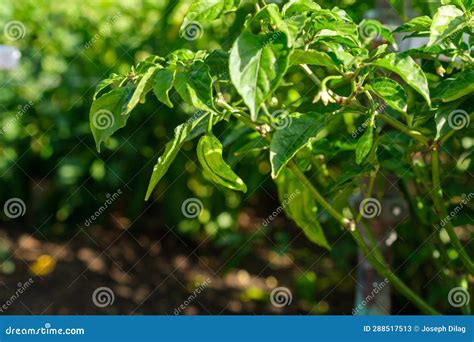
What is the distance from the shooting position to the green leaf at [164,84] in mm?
1209

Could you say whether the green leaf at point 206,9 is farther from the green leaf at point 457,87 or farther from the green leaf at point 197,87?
the green leaf at point 457,87

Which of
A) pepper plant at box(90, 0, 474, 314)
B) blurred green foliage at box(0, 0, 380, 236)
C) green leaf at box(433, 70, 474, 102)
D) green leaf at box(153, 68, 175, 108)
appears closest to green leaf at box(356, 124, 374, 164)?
pepper plant at box(90, 0, 474, 314)

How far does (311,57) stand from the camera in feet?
4.16

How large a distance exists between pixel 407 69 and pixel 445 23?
0.29 ft

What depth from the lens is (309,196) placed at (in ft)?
5.86

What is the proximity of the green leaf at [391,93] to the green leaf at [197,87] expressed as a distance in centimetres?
27

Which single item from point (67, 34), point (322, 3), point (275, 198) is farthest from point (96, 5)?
point (322, 3)

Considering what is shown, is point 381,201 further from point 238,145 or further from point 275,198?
point 275,198

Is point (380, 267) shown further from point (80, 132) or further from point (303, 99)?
point (80, 132)

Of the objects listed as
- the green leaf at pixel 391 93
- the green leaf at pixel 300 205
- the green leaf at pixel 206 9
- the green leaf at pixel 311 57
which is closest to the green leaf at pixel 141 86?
the green leaf at pixel 206 9

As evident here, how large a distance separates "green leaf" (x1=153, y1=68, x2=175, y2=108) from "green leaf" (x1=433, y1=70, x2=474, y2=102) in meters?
0.48

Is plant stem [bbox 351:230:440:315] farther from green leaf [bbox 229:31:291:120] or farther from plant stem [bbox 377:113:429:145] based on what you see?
green leaf [bbox 229:31:291:120]

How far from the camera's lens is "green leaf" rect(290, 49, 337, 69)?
1246mm

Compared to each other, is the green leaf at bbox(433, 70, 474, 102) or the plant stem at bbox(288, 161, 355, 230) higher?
the green leaf at bbox(433, 70, 474, 102)
